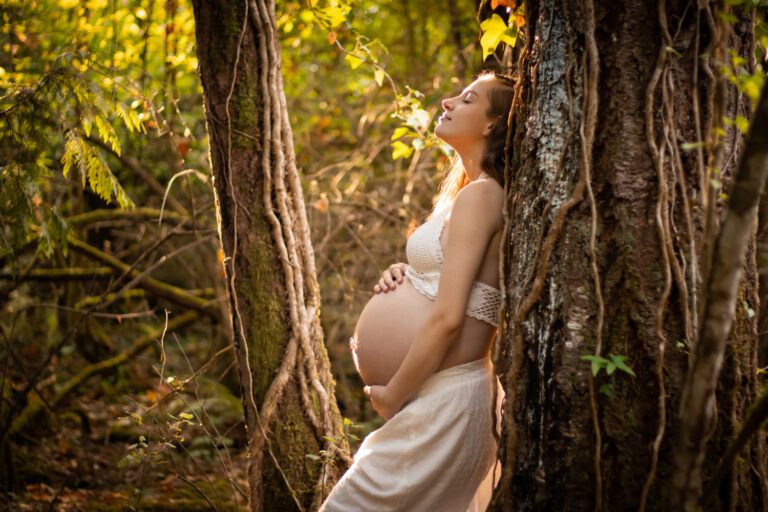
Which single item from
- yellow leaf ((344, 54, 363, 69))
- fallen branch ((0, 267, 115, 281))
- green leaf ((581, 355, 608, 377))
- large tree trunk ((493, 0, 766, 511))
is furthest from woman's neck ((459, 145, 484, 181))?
fallen branch ((0, 267, 115, 281))

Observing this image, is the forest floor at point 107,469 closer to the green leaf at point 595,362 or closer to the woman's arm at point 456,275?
the woman's arm at point 456,275

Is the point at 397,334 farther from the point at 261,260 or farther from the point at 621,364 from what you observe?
the point at 621,364

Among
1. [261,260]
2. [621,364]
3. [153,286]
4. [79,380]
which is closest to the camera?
[621,364]

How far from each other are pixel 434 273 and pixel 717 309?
1.08 m

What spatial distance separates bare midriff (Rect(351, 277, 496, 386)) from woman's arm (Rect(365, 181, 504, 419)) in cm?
8

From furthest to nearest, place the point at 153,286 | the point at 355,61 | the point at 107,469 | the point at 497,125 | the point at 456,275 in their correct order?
the point at 153,286
the point at 107,469
the point at 355,61
the point at 497,125
the point at 456,275

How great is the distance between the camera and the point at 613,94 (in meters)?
1.75

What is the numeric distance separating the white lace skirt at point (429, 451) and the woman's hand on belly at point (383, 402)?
0.03m

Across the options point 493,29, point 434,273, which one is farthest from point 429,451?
point 493,29

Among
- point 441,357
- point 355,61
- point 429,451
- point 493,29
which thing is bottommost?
point 429,451

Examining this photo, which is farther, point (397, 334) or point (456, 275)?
point (397, 334)

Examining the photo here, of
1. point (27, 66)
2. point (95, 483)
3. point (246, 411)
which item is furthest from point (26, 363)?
point (246, 411)

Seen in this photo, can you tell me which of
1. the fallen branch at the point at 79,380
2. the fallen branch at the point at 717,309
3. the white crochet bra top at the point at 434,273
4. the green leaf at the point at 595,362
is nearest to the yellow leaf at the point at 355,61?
the white crochet bra top at the point at 434,273

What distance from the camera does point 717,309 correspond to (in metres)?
1.35
